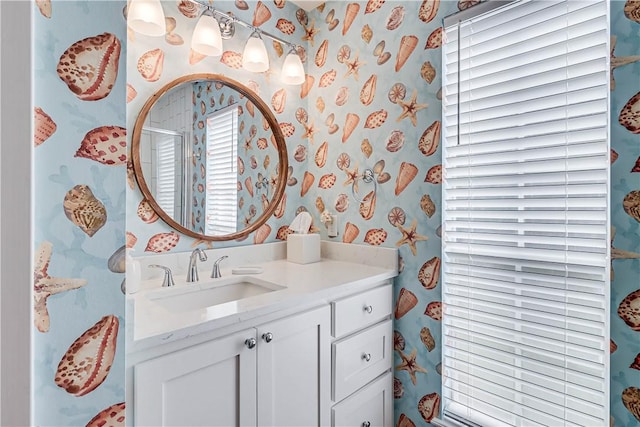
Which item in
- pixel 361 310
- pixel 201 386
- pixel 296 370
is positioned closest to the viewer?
pixel 201 386

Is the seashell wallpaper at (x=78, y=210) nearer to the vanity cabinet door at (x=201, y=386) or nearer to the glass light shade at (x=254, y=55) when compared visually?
the vanity cabinet door at (x=201, y=386)

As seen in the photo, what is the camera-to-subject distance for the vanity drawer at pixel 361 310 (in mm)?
1424

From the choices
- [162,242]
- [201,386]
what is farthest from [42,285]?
[162,242]

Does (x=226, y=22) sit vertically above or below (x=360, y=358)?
above

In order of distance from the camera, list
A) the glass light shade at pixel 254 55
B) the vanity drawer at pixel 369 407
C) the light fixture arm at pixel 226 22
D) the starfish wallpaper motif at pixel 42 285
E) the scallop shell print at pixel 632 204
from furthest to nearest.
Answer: the glass light shade at pixel 254 55, the light fixture arm at pixel 226 22, the vanity drawer at pixel 369 407, the scallop shell print at pixel 632 204, the starfish wallpaper motif at pixel 42 285

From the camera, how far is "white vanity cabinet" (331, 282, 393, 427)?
1429 millimetres

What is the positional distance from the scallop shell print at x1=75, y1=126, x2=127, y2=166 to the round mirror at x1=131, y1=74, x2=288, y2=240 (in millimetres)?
926

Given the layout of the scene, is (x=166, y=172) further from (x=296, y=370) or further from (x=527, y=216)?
(x=527, y=216)

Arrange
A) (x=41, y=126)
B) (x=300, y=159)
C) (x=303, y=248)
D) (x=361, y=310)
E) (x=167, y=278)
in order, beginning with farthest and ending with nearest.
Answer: (x=300, y=159) → (x=303, y=248) → (x=361, y=310) → (x=167, y=278) → (x=41, y=126)

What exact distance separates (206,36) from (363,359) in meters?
1.61

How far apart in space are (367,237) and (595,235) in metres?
0.98

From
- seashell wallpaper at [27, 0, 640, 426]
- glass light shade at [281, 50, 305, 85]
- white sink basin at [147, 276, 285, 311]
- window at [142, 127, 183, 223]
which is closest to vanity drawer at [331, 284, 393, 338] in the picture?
seashell wallpaper at [27, 0, 640, 426]

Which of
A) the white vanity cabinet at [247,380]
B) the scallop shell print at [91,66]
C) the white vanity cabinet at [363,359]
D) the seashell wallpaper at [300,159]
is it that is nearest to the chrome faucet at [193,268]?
the seashell wallpaper at [300,159]

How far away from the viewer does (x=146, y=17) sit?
4.40 ft
